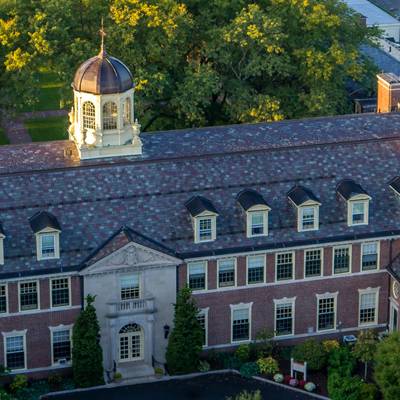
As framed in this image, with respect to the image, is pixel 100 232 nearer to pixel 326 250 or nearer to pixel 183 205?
pixel 183 205

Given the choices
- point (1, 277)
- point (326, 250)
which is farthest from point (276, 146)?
point (1, 277)

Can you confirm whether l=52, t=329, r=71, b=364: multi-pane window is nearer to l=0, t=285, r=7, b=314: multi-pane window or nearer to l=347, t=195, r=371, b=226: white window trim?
l=0, t=285, r=7, b=314: multi-pane window

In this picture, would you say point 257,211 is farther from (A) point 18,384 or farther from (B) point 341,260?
(A) point 18,384

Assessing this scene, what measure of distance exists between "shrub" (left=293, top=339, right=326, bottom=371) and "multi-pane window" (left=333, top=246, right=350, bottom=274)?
502 cm

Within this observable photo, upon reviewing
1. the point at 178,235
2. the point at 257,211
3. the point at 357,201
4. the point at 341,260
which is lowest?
the point at 341,260

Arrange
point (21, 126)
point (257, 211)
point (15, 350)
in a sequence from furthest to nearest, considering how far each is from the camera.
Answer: point (21, 126)
point (257, 211)
point (15, 350)

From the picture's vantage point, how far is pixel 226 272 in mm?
76750

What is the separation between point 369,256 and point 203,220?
11.2 m

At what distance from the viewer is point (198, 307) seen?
251 feet

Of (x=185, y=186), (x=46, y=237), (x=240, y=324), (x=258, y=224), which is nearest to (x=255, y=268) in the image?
(x=258, y=224)

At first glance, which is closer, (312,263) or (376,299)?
(312,263)

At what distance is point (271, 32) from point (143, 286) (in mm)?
33159

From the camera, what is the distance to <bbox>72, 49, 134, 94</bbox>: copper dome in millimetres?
78188

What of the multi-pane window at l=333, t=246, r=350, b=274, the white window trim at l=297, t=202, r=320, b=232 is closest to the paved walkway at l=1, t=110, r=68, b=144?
the white window trim at l=297, t=202, r=320, b=232
